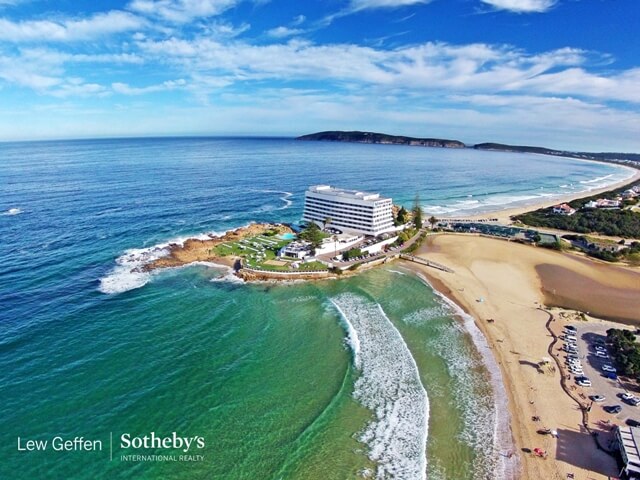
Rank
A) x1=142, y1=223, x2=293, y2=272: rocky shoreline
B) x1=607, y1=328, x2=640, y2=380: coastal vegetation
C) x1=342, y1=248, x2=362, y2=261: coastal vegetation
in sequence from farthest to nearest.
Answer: x1=342, y1=248, x2=362, y2=261: coastal vegetation
x1=142, y1=223, x2=293, y2=272: rocky shoreline
x1=607, y1=328, x2=640, y2=380: coastal vegetation

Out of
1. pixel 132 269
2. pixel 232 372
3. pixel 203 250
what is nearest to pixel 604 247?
pixel 232 372

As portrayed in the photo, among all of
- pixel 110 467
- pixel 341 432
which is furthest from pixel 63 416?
pixel 341 432

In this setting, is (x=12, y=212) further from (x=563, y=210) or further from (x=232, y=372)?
(x=563, y=210)

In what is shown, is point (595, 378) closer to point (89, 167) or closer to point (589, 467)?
point (589, 467)

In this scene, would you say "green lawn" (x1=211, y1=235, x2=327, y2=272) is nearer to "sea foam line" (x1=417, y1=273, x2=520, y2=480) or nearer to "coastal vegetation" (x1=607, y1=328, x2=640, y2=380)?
"sea foam line" (x1=417, y1=273, x2=520, y2=480)

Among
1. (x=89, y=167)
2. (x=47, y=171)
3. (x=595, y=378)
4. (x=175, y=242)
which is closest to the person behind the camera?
(x=595, y=378)

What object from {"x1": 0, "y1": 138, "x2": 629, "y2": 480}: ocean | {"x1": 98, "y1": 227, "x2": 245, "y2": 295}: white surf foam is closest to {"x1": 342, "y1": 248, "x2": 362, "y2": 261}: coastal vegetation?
{"x1": 0, "y1": 138, "x2": 629, "y2": 480}: ocean

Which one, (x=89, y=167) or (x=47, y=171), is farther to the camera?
(x=89, y=167)

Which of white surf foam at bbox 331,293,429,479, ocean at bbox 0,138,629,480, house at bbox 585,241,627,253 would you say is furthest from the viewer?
house at bbox 585,241,627,253
